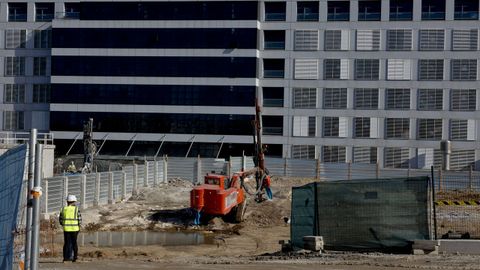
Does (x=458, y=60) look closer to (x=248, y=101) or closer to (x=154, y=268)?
(x=248, y=101)

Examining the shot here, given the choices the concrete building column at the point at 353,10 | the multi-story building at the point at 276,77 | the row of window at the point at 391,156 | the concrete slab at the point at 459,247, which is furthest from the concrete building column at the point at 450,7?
the concrete slab at the point at 459,247

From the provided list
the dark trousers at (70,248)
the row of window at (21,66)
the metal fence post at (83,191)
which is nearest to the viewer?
the dark trousers at (70,248)

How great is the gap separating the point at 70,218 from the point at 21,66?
50.2m

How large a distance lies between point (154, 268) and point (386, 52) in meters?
45.1

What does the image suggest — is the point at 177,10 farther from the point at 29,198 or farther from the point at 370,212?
the point at 29,198

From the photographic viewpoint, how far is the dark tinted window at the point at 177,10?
6028 centimetres

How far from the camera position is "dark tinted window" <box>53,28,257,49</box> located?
6012 cm

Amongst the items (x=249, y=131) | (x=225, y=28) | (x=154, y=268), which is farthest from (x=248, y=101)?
(x=154, y=268)

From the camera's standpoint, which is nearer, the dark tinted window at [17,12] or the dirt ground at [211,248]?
the dirt ground at [211,248]

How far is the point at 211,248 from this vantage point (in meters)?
25.9

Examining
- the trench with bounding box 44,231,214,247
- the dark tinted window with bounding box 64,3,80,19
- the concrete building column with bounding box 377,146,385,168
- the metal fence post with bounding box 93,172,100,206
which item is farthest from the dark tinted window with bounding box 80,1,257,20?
the trench with bounding box 44,231,214,247

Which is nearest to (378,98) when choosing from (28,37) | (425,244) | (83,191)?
(28,37)

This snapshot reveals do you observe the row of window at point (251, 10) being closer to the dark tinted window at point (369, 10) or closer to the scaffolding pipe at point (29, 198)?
the dark tinted window at point (369, 10)

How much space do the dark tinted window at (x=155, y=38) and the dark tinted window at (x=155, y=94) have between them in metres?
3.36
